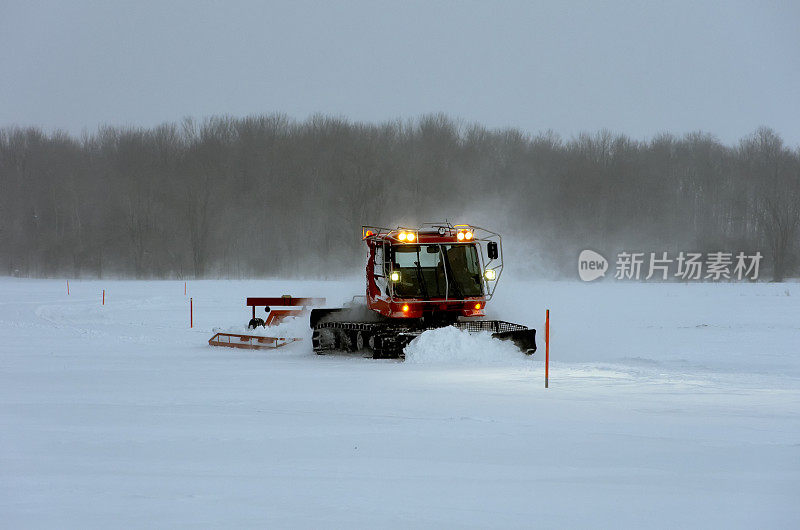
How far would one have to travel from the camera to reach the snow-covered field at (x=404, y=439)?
5.56 metres

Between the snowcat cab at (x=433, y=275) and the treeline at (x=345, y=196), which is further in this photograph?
the treeline at (x=345, y=196)

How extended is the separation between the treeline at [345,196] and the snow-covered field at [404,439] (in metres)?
57.1

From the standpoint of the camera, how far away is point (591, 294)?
39.3m

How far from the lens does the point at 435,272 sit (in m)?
16.1

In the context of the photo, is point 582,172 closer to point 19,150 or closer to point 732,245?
point 732,245

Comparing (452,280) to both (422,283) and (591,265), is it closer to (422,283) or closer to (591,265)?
(422,283)

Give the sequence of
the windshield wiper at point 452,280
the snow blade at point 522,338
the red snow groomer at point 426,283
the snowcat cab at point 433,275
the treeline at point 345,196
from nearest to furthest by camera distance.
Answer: the snow blade at point 522,338 → the red snow groomer at point 426,283 → the snowcat cab at point 433,275 → the windshield wiper at point 452,280 → the treeline at point 345,196

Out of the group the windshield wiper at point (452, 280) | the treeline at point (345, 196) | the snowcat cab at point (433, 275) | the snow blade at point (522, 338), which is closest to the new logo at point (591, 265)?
the treeline at point (345, 196)

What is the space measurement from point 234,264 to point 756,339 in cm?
6230

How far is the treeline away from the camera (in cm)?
7444

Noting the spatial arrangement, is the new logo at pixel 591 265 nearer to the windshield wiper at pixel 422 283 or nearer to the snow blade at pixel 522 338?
the windshield wiper at pixel 422 283

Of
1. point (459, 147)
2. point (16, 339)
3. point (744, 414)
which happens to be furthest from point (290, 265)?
point (744, 414)

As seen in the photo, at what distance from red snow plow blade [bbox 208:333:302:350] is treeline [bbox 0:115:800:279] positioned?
52203 millimetres

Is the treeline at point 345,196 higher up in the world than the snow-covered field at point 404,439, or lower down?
higher up
